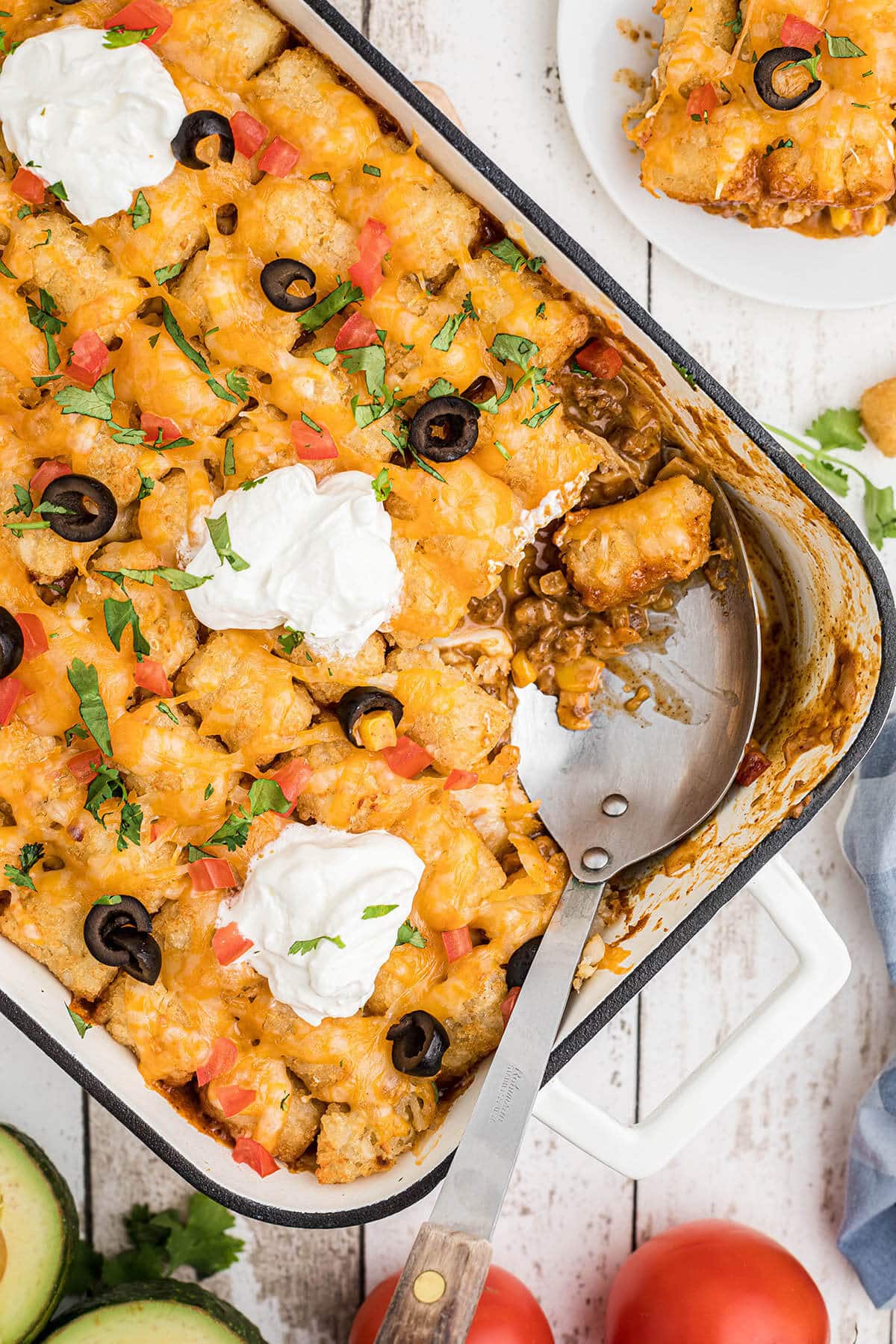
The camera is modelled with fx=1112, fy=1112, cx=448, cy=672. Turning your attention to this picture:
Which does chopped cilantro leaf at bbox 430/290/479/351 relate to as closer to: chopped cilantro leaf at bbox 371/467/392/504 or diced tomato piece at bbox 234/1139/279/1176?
chopped cilantro leaf at bbox 371/467/392/504

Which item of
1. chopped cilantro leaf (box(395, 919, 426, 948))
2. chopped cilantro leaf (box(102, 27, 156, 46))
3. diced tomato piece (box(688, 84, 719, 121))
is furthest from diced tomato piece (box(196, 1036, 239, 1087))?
diced tomato piece (box(688, 84, 719, 121))

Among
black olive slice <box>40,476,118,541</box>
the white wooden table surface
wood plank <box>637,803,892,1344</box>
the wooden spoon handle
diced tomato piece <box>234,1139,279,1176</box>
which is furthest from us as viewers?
wood plank <box>637,803,892,1344</box>

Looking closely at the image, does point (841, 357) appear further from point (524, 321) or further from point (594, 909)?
point (594, 909)

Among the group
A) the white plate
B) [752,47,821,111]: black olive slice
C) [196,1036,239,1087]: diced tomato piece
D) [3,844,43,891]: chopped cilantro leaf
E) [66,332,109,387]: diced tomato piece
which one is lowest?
[196,1036,239,1087]: diced tomato piece

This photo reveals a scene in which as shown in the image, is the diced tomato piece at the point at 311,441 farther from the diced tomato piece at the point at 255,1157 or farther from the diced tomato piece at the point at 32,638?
the diced tomato piece at the point at 255,1157

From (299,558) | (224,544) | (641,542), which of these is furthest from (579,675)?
(224,544)

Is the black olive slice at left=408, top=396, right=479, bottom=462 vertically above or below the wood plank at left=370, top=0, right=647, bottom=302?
below

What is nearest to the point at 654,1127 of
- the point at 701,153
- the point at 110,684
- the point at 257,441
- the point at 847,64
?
the point at 110,684

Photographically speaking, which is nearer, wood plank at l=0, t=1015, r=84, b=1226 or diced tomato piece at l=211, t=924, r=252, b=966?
diced tomato piece at l=211, t=924, r=252, b=966
